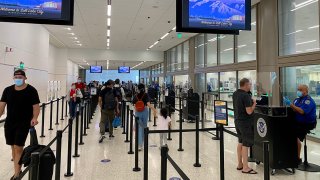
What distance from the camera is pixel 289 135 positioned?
4.55 meters

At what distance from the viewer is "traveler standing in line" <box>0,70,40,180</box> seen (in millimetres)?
3711

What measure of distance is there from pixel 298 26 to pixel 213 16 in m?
4.71

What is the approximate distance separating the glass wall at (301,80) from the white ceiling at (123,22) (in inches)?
193

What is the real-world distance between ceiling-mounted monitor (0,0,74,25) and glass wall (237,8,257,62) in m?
7.86

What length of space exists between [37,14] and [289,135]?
16.4 ft

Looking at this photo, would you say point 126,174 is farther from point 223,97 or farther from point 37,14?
point 223,97

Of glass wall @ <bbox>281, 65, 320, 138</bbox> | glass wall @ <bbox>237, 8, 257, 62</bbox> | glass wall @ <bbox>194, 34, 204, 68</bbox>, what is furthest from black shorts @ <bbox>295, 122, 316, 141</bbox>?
glass wall @ <bbox>194, 34, 204, 68</bbox>

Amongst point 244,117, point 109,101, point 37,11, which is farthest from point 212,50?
point 37,11

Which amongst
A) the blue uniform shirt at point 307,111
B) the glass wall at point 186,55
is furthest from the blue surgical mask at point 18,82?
the glass wall at point 186,55

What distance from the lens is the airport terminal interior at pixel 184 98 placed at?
169 inches

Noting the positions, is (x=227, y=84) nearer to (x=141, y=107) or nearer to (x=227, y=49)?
(x=227, y=49)

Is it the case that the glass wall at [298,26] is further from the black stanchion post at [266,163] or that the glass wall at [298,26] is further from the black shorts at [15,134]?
the black shorts at [15,134]

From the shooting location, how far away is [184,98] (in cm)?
1052

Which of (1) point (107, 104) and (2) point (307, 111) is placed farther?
(1) point (107, 104)
